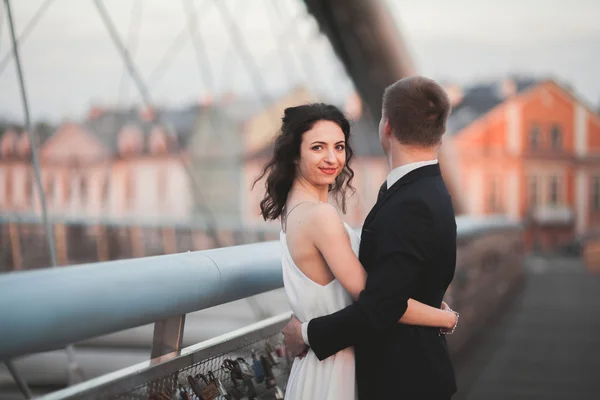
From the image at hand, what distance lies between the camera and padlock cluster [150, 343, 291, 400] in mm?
1508

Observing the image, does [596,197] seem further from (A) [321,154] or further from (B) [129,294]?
(B) [129,294]

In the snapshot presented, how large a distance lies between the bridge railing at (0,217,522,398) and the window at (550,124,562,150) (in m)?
35.7

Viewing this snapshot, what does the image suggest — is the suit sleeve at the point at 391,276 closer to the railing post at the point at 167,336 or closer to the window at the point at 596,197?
the railing post at the point at 167,336

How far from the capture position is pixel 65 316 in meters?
1.10

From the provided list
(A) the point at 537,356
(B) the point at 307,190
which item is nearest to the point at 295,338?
(B) the point at 307,190

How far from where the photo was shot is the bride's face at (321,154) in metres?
1.69

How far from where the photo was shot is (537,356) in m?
6.86

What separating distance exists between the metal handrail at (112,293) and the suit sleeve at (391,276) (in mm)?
265

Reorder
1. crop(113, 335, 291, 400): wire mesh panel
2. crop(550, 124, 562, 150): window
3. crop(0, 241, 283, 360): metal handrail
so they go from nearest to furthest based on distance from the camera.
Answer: crop(0, 241, 283, 360): metal handrail < crop(113, 335, 291, 400): wire mesh panel < crop(550, 124, 562, 150): window

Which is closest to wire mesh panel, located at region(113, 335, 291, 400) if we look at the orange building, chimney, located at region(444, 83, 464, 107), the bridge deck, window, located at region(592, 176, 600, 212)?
the bridge deck

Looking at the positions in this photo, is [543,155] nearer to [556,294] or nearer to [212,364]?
[556,294]

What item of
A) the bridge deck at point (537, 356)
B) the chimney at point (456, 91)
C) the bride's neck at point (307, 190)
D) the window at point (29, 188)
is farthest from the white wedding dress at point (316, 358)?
the chimney at point (456, 91)

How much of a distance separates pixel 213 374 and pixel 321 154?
1.51 feet

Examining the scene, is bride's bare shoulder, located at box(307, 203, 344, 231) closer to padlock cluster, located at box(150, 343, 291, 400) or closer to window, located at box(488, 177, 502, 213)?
padlock cluster, located at box(150, 343, 291, 400)
